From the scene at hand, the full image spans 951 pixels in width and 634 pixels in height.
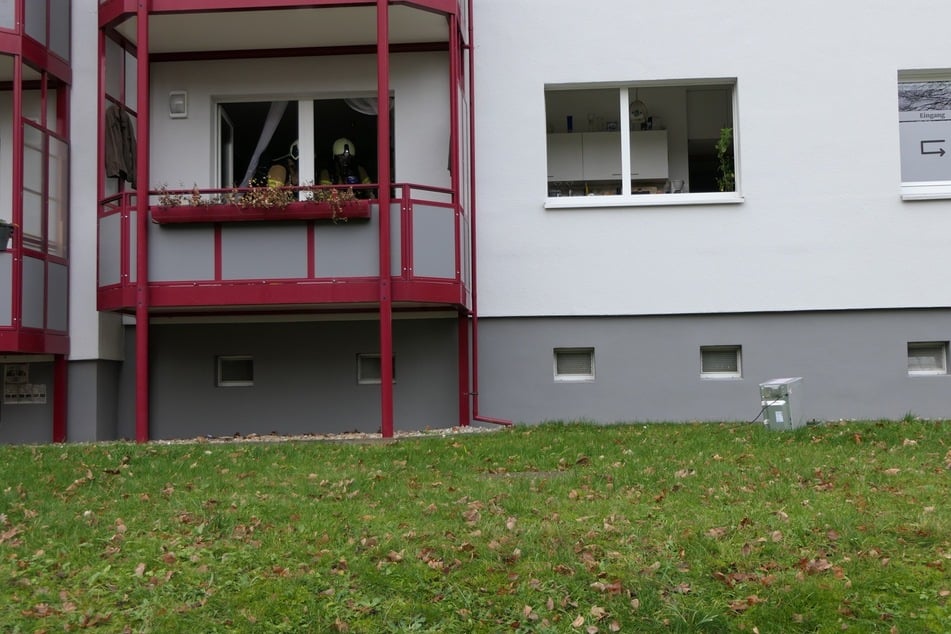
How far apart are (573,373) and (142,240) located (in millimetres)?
5415

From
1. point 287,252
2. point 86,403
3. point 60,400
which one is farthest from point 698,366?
point 60,400

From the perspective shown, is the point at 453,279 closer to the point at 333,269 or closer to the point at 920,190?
the point at 333,269

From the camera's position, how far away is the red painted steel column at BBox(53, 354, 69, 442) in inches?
515

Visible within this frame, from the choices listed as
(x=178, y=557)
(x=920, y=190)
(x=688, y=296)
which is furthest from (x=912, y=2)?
(x=178, y=557)

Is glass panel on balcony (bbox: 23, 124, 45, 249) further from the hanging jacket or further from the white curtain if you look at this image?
the white curtain

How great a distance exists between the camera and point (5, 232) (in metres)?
12.0

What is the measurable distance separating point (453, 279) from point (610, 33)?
4006 mm

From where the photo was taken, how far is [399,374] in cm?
1328

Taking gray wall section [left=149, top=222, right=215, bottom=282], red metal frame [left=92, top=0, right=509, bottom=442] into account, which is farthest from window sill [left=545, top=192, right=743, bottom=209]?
gray wall section [left=149, top=222, right=215, bottom=282]

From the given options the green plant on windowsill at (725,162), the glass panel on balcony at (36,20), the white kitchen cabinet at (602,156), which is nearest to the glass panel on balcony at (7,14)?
the glass panel on balcony at (36,20)

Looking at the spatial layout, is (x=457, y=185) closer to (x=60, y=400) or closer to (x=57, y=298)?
(x=57, y=298)

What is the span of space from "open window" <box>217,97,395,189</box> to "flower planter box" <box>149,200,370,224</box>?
Answer: 182 centimetres

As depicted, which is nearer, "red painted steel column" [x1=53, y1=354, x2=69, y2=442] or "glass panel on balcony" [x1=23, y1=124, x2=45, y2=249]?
"glass panel on balcony" [x1=23, y1=124, x2=45, y2=249]

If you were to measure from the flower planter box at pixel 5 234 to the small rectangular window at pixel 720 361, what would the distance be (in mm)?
8313
